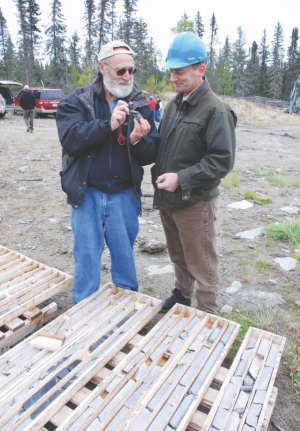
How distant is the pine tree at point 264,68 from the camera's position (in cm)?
5844

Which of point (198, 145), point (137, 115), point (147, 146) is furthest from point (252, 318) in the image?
point (137, 115)

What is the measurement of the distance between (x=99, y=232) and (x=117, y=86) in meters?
1.10

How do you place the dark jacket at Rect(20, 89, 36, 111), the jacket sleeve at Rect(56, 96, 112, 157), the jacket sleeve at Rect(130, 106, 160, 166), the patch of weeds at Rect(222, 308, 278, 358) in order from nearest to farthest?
the jacket sleeve at Rect(56, 96, 112, 157), the jacket sleeve at Rect(130, 106, 160, 166), the patch of weeds at Rect(222, 308, 278, 358), the dark jacket at Rect(20, 89, 36, 111)

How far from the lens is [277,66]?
192ft

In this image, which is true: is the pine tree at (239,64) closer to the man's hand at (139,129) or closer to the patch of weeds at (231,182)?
the patch of weeds at (231,182)

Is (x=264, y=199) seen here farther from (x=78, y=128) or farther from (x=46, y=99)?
(x=46, y=99)

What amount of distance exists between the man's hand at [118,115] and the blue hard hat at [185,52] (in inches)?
15.6

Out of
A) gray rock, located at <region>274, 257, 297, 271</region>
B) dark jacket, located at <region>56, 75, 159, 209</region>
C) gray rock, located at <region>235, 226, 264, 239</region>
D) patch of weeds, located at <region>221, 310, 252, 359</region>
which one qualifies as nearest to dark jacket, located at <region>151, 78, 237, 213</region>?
dark jacket, located at <region>56, 75, 159, 209</region>

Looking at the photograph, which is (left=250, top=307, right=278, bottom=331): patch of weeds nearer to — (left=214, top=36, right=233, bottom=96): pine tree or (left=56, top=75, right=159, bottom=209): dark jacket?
(left=56, top=75, right=159, bottom=209): dark jacket

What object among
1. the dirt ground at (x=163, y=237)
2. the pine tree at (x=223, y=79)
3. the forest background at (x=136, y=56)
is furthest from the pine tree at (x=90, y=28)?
the dirt ground at (x=163, y=237)

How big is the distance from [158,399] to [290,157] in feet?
33.8

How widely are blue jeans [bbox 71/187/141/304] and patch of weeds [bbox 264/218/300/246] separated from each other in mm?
2391

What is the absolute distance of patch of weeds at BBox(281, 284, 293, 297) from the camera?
3.63m

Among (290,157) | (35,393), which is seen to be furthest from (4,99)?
(35,393)
